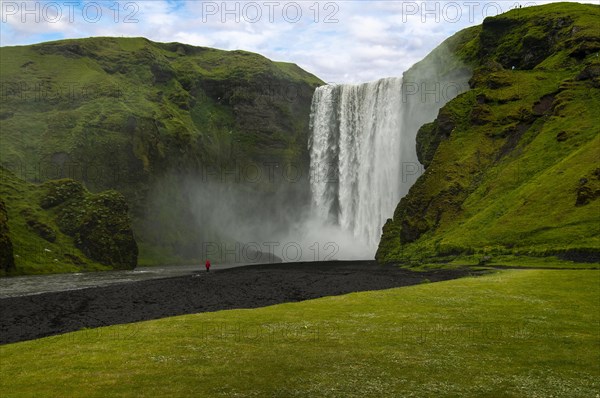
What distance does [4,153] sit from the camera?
468 ft

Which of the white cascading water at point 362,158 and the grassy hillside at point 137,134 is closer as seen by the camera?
the white cascading water at point 362,158

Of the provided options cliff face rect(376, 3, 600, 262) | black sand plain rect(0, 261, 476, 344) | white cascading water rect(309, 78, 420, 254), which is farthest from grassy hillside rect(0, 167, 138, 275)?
cliff face rect(376, 3, 600, 262)

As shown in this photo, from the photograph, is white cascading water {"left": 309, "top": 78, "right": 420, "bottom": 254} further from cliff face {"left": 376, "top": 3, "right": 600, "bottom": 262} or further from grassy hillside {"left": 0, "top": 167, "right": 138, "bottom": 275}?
grassy hillside {"left": 0, "top": 167, "right": 138, "bottom": 275}

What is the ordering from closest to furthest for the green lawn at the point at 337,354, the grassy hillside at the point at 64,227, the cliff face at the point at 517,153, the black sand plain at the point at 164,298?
1. the green lawn at the point at 337,354
2. the black sand plain at the point at 164,298
3. the cliff face at the point at 517,153
4. the grassy hillside at the point at 64,227

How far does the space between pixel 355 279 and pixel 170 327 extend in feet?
127

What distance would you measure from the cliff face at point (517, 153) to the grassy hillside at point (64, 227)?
59446 millimetres

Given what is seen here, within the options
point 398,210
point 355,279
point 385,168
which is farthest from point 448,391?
point 385,168

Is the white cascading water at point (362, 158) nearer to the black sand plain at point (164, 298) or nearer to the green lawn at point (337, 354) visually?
the black sand plain at point (164, 298)

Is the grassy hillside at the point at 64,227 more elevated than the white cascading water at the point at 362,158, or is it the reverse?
the white cascading water at the point at 362,158

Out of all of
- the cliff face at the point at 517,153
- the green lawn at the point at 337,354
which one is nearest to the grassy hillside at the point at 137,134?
the cliff face at the point at 517,153

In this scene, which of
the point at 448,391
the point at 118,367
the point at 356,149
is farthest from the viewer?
the point at 356,149

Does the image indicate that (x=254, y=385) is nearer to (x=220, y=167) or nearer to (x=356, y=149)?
(x=356, y=149)

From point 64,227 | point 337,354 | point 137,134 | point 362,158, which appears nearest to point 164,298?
point 337,354

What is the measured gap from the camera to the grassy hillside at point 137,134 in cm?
15225
